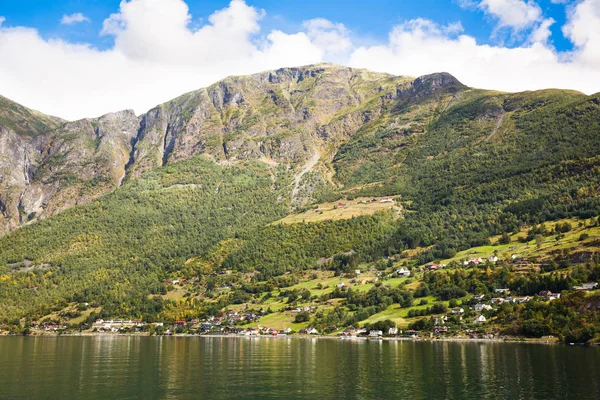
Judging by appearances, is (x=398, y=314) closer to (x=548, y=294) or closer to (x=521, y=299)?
(x=521, y=299)

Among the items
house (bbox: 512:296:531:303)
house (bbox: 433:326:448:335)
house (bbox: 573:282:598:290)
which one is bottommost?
house (bbox: 433:326:448:335)

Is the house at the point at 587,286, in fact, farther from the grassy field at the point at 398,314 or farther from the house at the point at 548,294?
the grassy field at the point at 398,314

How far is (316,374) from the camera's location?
253 feet

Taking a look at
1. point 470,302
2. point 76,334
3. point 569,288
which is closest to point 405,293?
point 470,302

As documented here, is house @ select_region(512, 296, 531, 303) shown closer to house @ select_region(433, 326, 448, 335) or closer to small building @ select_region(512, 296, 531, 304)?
small building @ select_region(512, 296, 531, 304)

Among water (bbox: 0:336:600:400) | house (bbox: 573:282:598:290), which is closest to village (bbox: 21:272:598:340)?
house (bbox: 573:282:598:290)

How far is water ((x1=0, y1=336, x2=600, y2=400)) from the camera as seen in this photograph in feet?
199

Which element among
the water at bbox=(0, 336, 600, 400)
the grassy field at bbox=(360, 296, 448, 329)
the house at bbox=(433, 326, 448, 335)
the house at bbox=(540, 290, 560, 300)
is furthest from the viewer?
the grassy field at bbox=(360, 296, 448, 329)

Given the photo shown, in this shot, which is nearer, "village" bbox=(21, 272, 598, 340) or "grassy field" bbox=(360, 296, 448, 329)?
"village" bbox=(21, 272, 598, 340)

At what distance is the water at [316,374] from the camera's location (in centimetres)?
6056

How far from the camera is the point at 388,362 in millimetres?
88125

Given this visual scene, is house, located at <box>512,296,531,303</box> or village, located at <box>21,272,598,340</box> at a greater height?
house, located at <box>512,296,531,303</box>

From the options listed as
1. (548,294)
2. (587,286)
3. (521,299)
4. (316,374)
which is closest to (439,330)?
(521,299)

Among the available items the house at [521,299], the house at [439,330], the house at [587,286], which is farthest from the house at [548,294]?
the house at [439,330]
